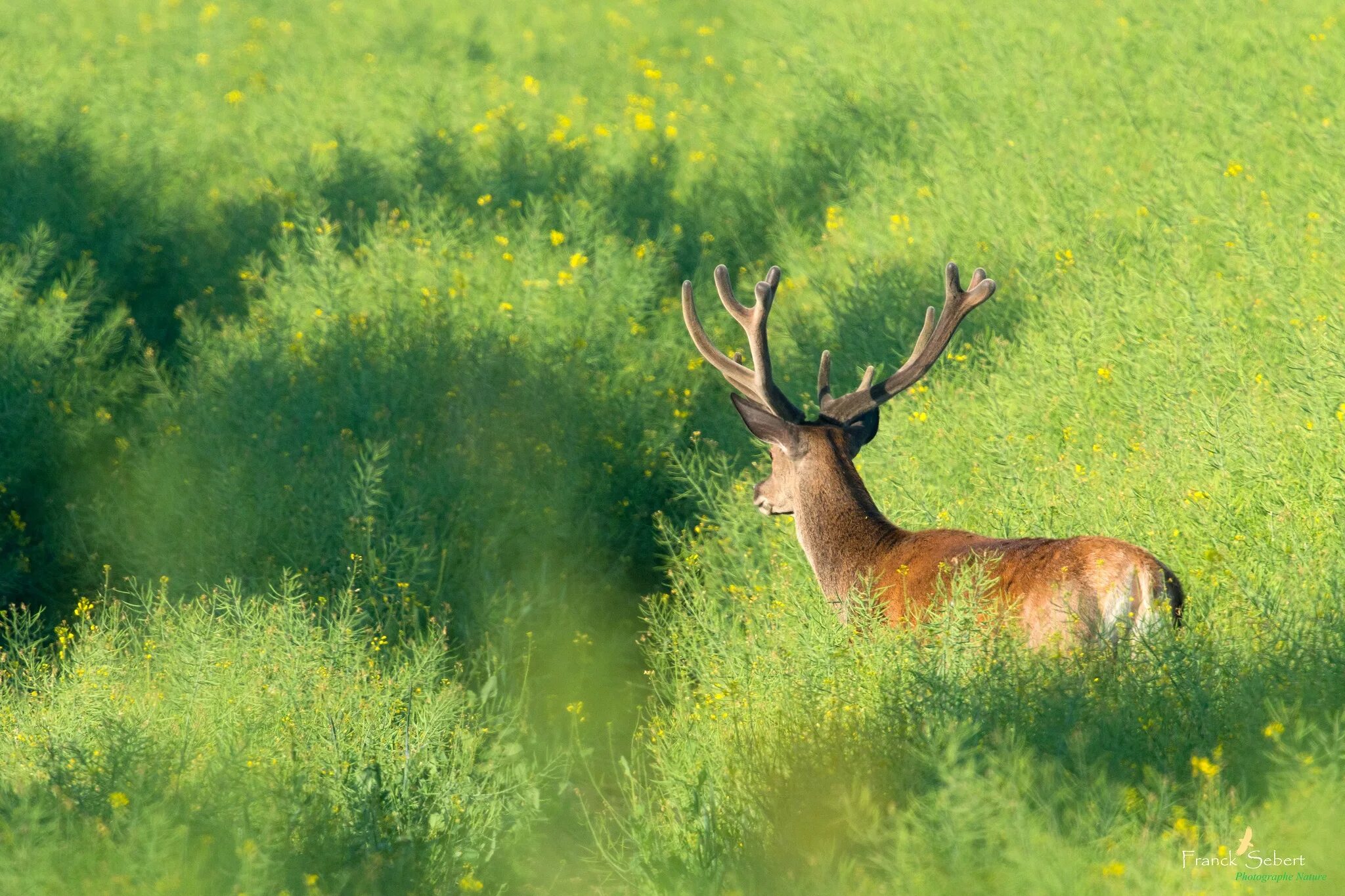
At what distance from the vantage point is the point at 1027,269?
30.3 feet

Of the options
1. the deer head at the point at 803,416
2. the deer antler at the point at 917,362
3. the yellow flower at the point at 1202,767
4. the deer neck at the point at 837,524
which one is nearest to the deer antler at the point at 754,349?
the deer head at the point at 803,416

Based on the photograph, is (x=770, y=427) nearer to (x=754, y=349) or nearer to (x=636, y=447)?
(x=754, y=349)

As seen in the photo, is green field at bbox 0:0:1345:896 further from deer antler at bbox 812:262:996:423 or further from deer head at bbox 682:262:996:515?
deer antler at bbox 812:262:996:423

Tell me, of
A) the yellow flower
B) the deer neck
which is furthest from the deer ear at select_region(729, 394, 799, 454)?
the yellow flower

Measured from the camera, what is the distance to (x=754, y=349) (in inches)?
258

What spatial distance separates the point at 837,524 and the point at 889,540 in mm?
241

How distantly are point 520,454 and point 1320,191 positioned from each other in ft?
16.9

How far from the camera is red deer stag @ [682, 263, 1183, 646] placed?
188 inches

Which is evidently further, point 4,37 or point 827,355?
point 4,37

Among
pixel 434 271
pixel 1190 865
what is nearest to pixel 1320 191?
pixel 434 271

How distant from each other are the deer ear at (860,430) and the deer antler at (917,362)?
0.9 inches

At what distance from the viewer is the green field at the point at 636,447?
4246 millimetres

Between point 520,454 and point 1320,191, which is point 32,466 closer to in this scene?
point 520,454

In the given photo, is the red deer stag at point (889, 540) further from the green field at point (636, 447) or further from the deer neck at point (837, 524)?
the green field at point (636, 447)
